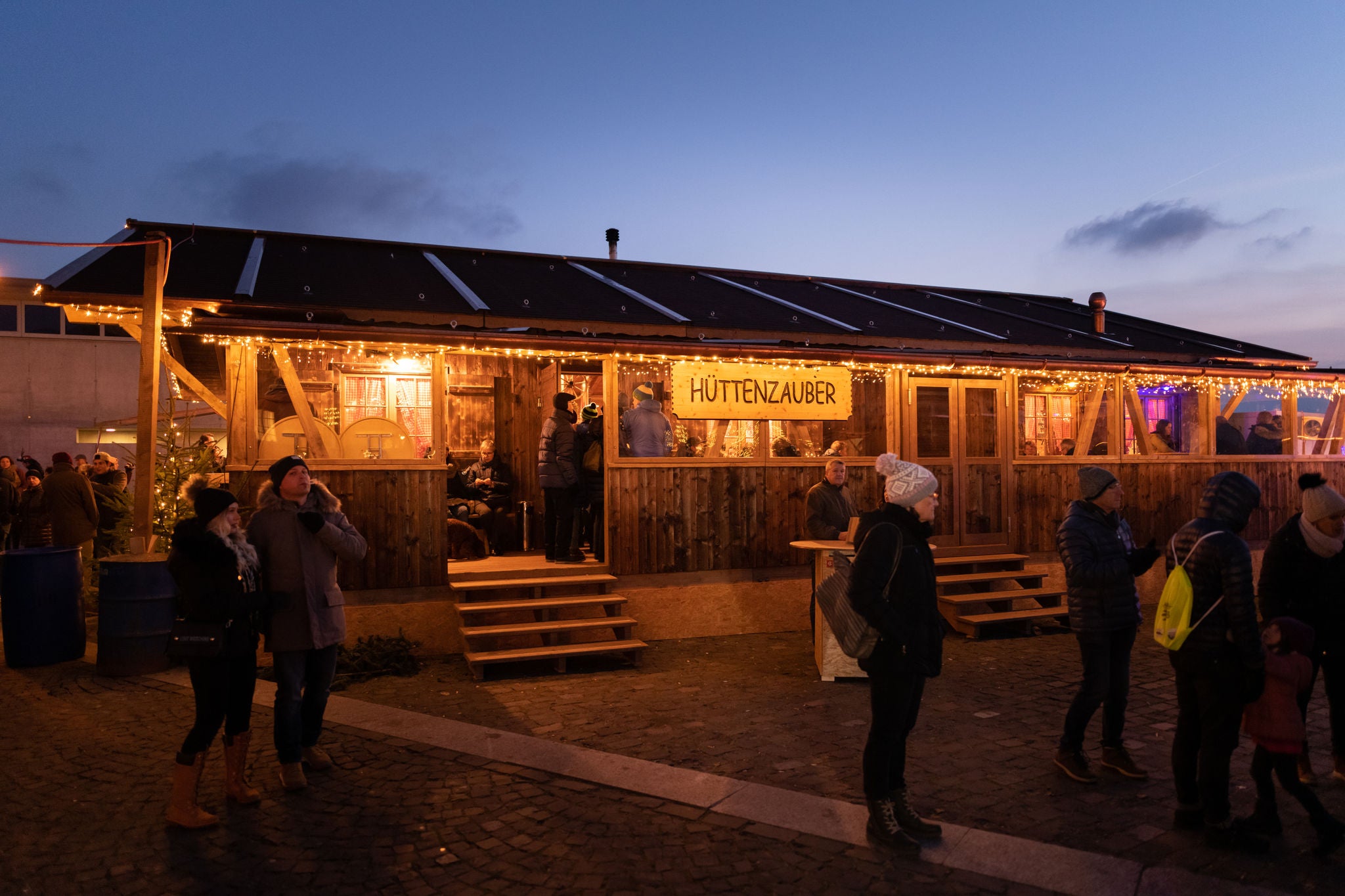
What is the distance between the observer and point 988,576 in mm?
10406

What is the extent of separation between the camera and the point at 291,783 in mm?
5172

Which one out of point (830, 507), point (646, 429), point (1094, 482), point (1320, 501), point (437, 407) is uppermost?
point (437, 407)

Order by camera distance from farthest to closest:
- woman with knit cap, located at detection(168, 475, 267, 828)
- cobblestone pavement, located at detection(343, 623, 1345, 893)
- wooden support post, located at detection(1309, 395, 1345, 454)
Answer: wooden support post, located at detection(1309, 395, 1345, 454)
woman with knit cap, located at detection(168, 475, 267, 828)
cobblestone pavement, located at detection(343, 623, 1345, 893)

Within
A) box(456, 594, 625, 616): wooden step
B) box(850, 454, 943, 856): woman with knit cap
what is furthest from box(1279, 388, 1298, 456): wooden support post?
box(850, 454, 943, 856): woman with knit cap

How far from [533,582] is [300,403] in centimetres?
A: 287

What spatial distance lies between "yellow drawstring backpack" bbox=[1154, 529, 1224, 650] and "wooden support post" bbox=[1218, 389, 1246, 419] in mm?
10163

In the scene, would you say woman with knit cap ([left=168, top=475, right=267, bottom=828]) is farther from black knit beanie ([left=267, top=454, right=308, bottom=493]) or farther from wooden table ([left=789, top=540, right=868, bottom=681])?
wooden table ([left=789, top=540, right=868, bottom=681])

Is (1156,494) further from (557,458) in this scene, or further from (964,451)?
(557,458)

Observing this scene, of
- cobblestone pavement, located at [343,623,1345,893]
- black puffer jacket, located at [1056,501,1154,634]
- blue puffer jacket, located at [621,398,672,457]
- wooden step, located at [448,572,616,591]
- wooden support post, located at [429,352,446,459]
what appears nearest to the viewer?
cobblestone pavement, located at [343,623,1345,893]

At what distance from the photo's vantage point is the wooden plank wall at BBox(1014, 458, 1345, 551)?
11820mm

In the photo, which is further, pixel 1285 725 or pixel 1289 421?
pixel 1289 421

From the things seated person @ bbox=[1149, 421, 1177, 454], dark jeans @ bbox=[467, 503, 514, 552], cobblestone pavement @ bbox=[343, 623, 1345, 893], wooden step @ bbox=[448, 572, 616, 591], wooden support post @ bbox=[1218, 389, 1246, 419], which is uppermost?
A: wooden support post @ bbox=[1218, 389, 1246, 419]

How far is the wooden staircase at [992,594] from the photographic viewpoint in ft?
32.6

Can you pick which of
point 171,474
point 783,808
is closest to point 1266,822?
point 783,808
